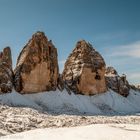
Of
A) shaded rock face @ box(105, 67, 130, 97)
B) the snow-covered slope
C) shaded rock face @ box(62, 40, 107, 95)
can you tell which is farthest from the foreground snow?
shaded rock face @ box(105, 67, 130, 97)

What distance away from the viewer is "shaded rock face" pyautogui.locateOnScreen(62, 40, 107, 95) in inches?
2514

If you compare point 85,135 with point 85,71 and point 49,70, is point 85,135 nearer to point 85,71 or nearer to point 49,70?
point 49,70

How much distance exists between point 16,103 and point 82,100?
15274 millimetres

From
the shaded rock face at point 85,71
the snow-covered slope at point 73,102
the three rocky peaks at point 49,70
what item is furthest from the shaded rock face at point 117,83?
the shaded rock face at point 85,71

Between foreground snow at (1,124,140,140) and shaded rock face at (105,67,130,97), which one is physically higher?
shaded rock face at (105,67,130,97)

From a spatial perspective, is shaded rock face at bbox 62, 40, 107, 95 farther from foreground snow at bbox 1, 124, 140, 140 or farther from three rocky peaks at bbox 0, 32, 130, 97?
foreground snow at bbox 1, 124, 140, 140

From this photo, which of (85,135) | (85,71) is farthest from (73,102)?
(85,135)

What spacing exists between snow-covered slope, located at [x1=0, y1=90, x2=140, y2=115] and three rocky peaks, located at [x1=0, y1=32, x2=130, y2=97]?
1282mm

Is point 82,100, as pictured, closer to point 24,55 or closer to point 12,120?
point 24,55

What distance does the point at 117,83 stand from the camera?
75.1 m

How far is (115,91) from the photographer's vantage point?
239 feet

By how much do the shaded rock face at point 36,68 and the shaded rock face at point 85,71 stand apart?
22.9 feet

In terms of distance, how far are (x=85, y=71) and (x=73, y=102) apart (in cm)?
909

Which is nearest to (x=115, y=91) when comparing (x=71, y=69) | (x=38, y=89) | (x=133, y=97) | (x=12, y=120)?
(x=133, y=97)
